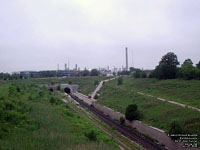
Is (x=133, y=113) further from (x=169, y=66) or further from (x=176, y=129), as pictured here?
(x=169, y=66)

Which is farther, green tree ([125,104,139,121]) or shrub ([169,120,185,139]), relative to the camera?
green tree ([125,104,139,121])

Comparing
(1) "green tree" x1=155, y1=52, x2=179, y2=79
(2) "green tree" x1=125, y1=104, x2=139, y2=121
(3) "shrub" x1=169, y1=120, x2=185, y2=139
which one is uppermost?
(1) "green tree" x1=155, y1=52, x2=179, y2=79

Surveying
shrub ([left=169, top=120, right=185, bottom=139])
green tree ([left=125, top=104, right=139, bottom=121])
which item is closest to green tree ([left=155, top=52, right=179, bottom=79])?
green tree ([left=125, top=104, right=139, bottom=121])

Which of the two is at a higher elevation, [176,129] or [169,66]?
[169,66]

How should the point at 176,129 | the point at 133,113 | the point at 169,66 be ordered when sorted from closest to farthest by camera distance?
1. the point at 176,129
2. the point at 133,113
3. the point at 169,66

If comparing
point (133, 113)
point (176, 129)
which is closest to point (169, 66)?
point (133, 113)

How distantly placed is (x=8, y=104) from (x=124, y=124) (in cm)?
1207

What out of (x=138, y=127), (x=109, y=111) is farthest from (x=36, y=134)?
(x=109, y=111)

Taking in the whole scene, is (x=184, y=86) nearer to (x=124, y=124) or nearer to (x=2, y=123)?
(x=124, y=124)

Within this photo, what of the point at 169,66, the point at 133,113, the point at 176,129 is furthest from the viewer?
the point at 169,66

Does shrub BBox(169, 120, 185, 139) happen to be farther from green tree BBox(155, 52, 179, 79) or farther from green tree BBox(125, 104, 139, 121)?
green tree BBox(155, 52, 179, 79)

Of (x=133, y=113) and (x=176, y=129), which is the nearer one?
(x=176, y=129)

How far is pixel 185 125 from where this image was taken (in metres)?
12.6

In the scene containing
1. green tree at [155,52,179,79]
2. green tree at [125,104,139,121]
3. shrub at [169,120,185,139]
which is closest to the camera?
shrub at [169,120,185,139]
